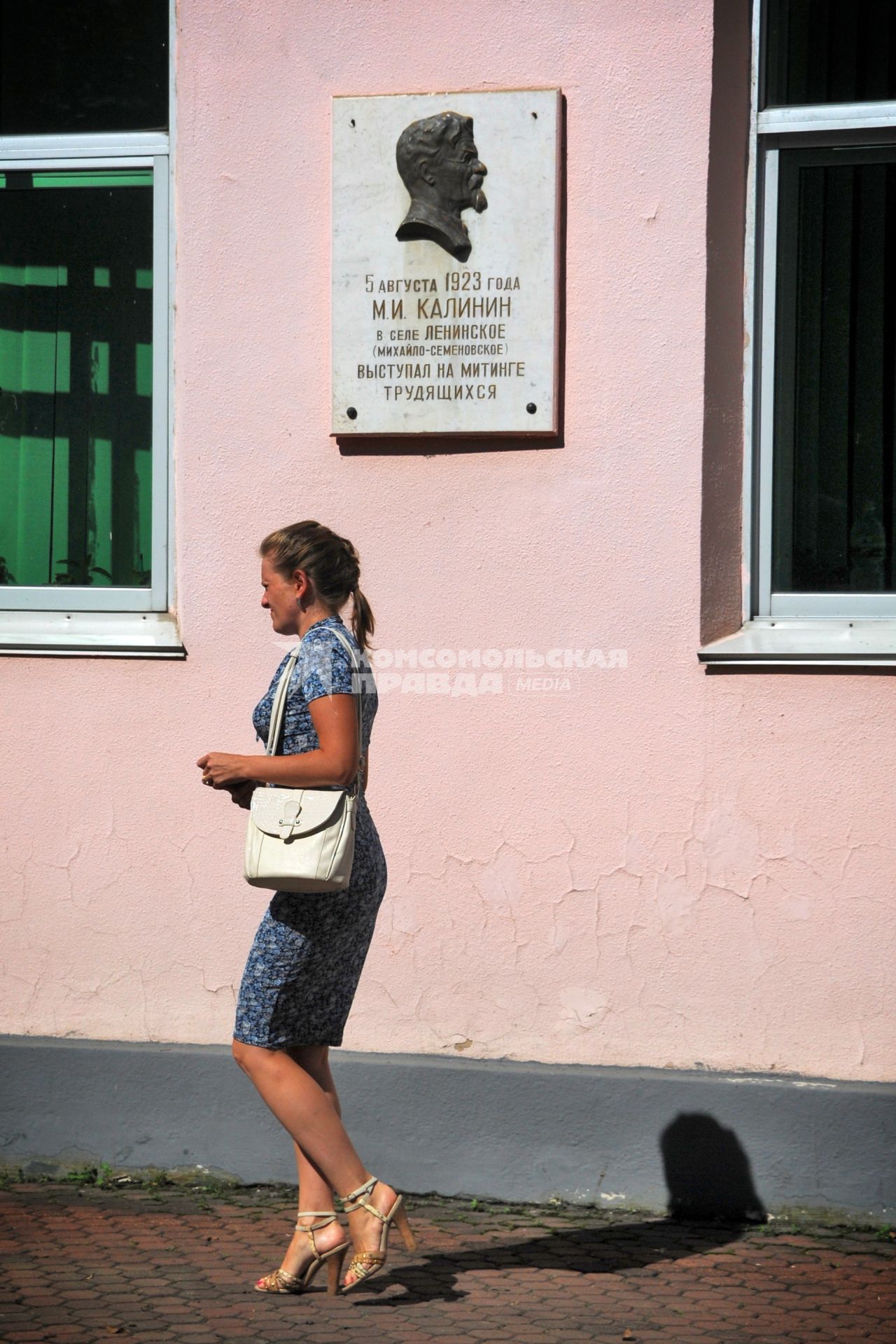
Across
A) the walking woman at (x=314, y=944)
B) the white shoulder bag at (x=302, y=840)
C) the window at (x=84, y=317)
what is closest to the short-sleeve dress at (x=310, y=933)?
the walking woman at (x=314, y=944)

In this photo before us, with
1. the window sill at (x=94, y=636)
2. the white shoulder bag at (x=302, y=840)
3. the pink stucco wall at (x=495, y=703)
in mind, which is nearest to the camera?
the white shoulder bag at (x=302, y=840)

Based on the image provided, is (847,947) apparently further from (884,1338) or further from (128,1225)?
(128,1225)

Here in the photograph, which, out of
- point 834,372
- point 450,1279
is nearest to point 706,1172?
point 450,1279

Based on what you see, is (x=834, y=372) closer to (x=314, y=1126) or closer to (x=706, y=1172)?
(x=706, y=1172)

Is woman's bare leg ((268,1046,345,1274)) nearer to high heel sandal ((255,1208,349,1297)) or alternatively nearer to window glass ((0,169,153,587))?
high heel sandal ((255,1208,349,1297))

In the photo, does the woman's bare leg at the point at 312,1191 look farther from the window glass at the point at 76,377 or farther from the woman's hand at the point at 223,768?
the window glass at the point at 76,377

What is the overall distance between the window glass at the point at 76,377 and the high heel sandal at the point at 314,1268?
233cm

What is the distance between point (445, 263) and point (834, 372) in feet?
4.15

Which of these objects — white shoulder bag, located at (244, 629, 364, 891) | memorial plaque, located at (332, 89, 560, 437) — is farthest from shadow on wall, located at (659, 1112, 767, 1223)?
memorial plaque, located at (332, 89, 560, 437)

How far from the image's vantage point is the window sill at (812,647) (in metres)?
4.59

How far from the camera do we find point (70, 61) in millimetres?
5449

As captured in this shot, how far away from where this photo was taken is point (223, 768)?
3.62 metres

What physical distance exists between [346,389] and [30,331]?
52.3 inches

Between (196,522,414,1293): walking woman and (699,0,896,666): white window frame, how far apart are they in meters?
1.43
